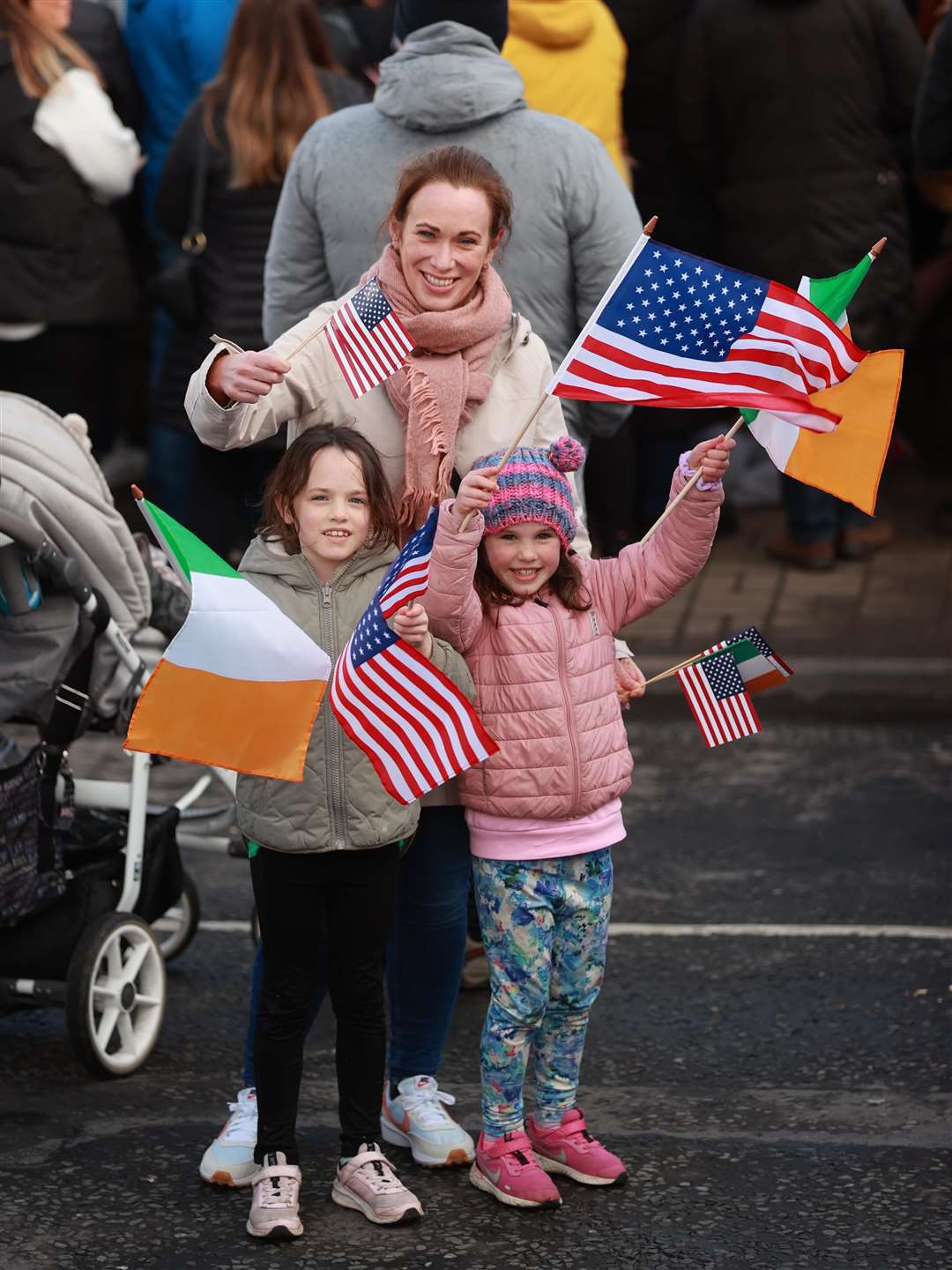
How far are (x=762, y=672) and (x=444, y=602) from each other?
0.87 metres

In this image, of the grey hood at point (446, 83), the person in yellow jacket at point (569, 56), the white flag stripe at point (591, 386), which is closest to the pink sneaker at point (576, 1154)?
the white flag stripe at point (591, 386)

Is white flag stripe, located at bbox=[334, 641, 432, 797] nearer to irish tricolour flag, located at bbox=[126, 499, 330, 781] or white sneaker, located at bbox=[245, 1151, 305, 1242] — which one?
irish tricolour flag, located at bbox=[126, 499, 330, 781]

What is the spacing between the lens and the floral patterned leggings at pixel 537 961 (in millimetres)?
4293

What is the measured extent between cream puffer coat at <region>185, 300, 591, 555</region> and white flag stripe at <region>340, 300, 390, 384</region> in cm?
13

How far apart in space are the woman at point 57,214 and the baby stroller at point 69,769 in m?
3.12

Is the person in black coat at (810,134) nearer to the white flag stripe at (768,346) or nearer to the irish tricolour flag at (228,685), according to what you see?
the white flag stripe at (768,346)

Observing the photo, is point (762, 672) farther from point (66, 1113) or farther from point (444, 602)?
point (66, 1113)

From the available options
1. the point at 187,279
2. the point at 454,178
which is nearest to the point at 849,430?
the point at 454,178

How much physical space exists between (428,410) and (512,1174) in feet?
4.90

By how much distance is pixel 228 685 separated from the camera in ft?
13.3

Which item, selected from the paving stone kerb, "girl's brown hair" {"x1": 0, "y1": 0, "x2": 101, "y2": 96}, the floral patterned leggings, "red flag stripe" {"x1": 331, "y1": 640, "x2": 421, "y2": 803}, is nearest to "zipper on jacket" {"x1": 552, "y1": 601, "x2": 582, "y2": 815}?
the floral patterned leggings

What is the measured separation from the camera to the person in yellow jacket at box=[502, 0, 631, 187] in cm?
816

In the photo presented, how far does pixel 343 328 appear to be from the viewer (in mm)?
4359

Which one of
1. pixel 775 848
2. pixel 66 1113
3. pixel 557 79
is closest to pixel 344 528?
pixel 66 1113
